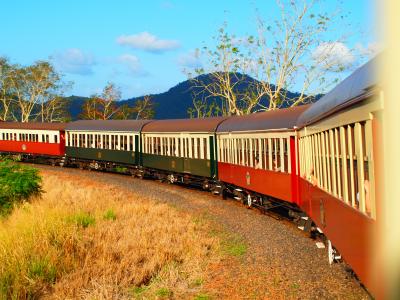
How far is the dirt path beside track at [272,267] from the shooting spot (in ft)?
26.6

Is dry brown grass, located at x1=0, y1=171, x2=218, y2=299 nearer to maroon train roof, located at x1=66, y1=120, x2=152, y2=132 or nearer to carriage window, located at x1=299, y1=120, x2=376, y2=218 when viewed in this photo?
carriage window, located at x1=299, y1=120, x2=376, y2=218

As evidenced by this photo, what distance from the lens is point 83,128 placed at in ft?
124

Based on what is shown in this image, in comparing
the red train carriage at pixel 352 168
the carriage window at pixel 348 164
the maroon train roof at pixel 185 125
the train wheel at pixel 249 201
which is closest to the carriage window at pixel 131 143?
the maroon train roof at pixel 185 125

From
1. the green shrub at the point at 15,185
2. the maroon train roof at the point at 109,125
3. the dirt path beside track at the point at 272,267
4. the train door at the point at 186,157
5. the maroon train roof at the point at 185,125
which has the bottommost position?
the dirt path beside track at the point at 272,267

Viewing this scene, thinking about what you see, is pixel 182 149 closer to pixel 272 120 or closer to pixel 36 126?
pixel 272 120

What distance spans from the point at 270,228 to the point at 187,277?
5.16 meters

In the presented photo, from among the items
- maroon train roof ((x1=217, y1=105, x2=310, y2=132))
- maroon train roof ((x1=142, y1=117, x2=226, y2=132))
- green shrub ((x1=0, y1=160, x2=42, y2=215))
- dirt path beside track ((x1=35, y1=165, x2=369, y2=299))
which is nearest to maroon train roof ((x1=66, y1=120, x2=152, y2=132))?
maroon train roof ((x1=142, y1=117, x2=226, y2=132))

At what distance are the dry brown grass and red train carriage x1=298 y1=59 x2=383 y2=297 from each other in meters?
2.50

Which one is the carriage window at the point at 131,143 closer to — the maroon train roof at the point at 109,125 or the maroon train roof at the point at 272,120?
the maroon train roof at the point at 109,125

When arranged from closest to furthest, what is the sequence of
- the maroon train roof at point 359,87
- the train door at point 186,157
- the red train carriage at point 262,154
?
the maroon train roof at point 359,87 < the red train carriage at point 262,154 < the train door at point 186,157

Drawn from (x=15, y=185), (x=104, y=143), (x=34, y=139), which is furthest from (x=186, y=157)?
(x=34, y=139)

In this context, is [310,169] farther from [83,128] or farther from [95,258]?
[83,128]

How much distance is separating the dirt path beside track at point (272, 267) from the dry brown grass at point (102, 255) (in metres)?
0.53

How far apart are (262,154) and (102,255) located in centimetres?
650
